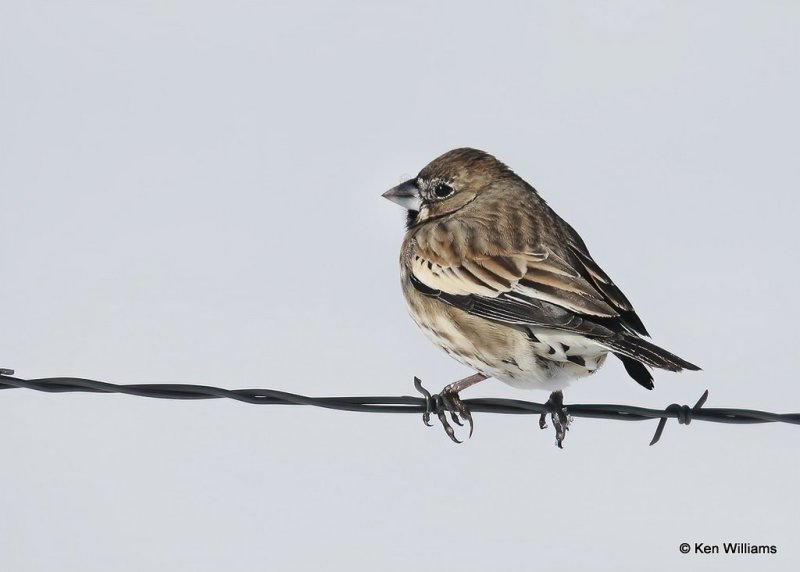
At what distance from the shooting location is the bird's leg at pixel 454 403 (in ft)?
22.1

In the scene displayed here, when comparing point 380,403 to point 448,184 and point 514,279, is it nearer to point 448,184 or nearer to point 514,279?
point 514,279

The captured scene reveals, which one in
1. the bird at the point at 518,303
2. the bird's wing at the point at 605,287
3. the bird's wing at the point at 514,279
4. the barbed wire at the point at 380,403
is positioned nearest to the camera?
the barbed wire at the point at 380,403

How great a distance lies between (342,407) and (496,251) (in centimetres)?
240

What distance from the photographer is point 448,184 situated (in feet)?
30.3

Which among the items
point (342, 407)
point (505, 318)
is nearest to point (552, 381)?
point (505, 318)

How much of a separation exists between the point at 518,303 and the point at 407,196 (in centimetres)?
258

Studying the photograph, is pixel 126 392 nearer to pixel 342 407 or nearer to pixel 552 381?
pixel 342 407

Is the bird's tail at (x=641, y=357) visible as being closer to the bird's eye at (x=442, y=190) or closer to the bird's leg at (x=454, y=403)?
the bird's leg at (x=454, y=403)

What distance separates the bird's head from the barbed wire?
333cm

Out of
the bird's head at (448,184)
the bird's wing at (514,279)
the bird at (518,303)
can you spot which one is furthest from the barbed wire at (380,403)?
the bird's head at (448,184)

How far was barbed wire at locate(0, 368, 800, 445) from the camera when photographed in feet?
18.4

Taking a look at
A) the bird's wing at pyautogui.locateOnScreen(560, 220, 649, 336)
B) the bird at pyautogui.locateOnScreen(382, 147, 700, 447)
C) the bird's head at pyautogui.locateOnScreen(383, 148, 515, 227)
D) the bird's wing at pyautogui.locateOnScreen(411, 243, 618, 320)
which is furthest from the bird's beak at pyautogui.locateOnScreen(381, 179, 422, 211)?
the bird's wing at pyautogui.locateOnScreen(560, 220, 649, 336)

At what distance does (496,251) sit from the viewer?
775 cm

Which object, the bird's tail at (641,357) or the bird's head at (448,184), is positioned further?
the bird's head at (448,184)
